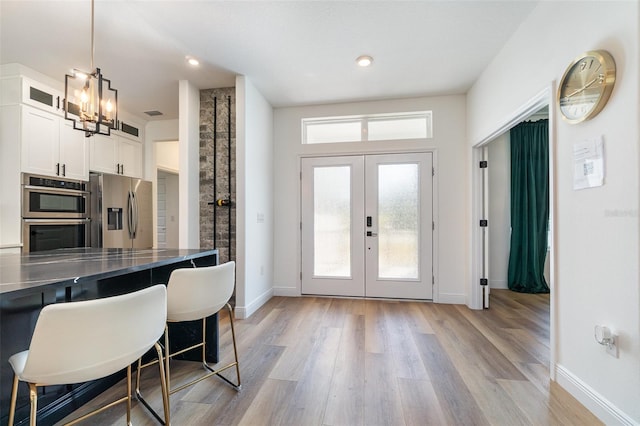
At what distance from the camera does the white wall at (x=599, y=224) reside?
136cm

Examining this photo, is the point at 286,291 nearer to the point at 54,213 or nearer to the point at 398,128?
the point at 398,128

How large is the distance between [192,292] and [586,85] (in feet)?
8.55

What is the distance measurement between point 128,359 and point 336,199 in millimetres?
3204

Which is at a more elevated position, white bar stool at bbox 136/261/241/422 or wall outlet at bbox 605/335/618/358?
white bar stool at bbox 136/261/241/422

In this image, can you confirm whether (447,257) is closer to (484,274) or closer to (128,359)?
(484,274)

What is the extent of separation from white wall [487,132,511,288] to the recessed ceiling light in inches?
109

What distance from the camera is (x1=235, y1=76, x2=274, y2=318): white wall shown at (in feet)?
10.4

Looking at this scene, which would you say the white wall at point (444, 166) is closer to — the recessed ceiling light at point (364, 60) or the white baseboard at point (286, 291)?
the white baseboard at point (286, 291)

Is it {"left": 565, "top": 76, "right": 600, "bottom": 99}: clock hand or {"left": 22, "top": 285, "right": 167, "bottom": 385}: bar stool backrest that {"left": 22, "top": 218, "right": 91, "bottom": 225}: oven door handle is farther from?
{"left": 565, "top": 76, "right": 600, "bottom": 99}: clock hand

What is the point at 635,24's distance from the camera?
1344 millimetres

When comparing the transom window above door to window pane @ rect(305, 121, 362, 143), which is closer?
the transom window above door

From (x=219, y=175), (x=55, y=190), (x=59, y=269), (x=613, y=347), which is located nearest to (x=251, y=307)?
(x=219, y=175)

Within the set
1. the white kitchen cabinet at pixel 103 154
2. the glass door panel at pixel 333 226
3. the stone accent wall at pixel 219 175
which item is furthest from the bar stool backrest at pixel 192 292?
the white kitchen cabinet at pixel 103 154

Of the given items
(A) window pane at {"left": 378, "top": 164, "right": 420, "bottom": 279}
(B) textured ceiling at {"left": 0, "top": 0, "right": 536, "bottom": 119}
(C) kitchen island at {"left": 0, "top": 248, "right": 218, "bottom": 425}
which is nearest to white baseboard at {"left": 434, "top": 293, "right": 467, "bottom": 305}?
(A) window pane at {"left": 378, "top": 164, "right": 420, "bottom": 279}
